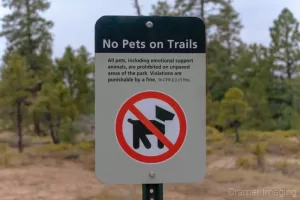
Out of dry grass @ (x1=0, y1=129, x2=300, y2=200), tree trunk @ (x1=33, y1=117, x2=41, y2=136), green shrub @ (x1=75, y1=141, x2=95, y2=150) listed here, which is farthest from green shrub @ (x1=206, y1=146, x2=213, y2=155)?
tree trunk @ (x1=33, y1=117, x2=41, y2=136)

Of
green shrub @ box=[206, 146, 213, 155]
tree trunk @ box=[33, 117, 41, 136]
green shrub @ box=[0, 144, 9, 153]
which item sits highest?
tree trunk @ box=[33, 117, 41, 136]

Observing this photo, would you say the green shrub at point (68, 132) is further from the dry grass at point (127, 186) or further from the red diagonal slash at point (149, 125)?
the red diagonal slash at point (149, 125)

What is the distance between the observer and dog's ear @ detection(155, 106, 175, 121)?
1.30m

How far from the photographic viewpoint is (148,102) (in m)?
1.29

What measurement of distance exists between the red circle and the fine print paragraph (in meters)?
0.05

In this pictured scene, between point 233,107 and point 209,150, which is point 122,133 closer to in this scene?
point 233,107

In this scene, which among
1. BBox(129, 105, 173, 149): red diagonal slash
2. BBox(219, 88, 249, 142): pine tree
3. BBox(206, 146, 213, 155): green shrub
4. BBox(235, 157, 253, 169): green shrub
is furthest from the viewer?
BBox(206, 146, 213, 155): green shrub

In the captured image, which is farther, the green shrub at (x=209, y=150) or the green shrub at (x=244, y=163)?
the green shrub at (x=209, y=150)

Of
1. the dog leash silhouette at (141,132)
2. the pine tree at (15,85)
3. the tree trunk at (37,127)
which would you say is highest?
the pine tree at (15,85)

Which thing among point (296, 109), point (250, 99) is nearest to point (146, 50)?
point (250, 99)

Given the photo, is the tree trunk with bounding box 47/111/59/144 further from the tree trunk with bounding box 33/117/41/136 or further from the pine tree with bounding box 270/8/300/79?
the pine tree with bounding box 270/8/300/79

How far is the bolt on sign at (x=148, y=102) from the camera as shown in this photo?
4.23ft

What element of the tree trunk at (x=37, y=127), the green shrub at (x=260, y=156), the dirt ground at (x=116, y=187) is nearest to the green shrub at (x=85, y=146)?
the tree trunk at (x=37, y=127)

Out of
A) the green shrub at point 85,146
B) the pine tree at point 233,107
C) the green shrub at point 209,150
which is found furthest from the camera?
the green shrub at point 85,146
